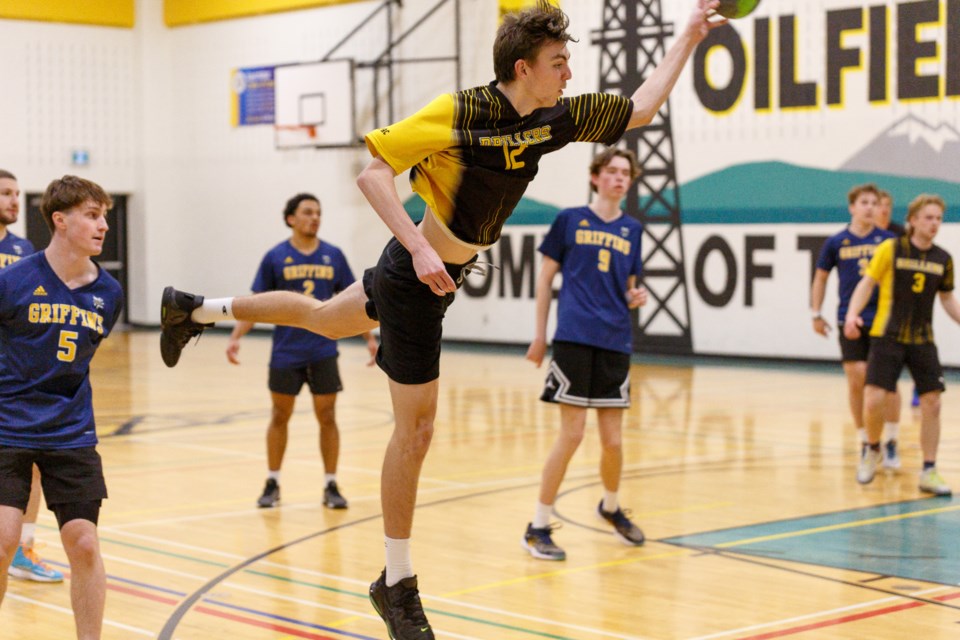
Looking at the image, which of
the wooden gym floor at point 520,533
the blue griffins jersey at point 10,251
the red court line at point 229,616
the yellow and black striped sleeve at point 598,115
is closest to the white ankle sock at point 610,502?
the wooden gym floor at point 520,533

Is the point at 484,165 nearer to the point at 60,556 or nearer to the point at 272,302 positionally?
the point at 272,302

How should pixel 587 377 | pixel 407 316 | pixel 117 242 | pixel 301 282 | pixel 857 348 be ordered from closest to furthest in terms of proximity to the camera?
pixel 407 316 → pixel 587 377 → pixel 301 282 → pixel 857 348 → pixel 117 242

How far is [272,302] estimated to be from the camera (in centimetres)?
533

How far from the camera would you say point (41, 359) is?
4.79 metres

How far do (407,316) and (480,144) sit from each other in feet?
2.29

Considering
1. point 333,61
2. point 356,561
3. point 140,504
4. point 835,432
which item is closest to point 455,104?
point 356,561

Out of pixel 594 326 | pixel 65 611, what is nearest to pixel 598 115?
pixel 594 326

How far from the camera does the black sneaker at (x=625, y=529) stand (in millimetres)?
7305

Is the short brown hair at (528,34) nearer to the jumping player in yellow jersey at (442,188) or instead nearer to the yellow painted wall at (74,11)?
the jumping player in yellow jersey at (442,188)

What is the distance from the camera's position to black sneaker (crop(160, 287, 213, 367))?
559 centimetres

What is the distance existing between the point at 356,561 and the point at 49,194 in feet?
9.33

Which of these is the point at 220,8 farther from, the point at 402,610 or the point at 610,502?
the point at 402,610

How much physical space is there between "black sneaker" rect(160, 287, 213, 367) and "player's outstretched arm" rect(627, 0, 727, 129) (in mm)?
2007

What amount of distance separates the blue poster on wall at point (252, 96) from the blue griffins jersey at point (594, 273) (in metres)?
18.3
